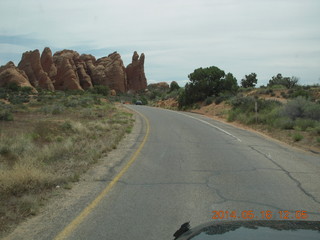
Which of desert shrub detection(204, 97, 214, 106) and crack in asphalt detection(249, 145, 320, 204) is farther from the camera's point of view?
desert shrub detection(204, 97, 214, 106)

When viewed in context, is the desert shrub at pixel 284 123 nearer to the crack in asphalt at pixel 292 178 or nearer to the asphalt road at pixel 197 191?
the asphalt road at pixel 197 191

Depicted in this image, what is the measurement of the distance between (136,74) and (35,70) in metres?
39.3

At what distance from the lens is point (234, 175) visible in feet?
32.4

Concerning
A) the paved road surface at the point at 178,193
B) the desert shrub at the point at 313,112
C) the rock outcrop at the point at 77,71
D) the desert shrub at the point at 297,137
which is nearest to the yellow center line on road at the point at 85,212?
the paved road surface at the point at 178,193

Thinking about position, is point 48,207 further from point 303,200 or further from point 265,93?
point 265,93

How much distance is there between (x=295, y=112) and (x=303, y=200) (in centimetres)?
1886

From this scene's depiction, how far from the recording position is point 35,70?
10562 cm

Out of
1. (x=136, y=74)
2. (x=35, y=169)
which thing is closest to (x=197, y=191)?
(x=35, y=169)

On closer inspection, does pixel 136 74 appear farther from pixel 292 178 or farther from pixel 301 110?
pixel 292 178

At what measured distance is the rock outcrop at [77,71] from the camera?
344 feet

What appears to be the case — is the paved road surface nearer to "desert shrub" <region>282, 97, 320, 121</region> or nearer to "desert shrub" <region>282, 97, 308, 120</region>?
"desert shrub" <region>282, 97, 320, 121</region>

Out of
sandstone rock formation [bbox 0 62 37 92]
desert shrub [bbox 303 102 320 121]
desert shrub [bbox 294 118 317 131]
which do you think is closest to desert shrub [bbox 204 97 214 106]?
desert shrub [bbox 303 102 320 121]

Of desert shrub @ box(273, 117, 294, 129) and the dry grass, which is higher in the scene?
desert shrub @ box(273, 117, 294, 129)

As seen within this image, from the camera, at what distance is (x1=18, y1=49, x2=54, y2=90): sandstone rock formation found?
10394cm
